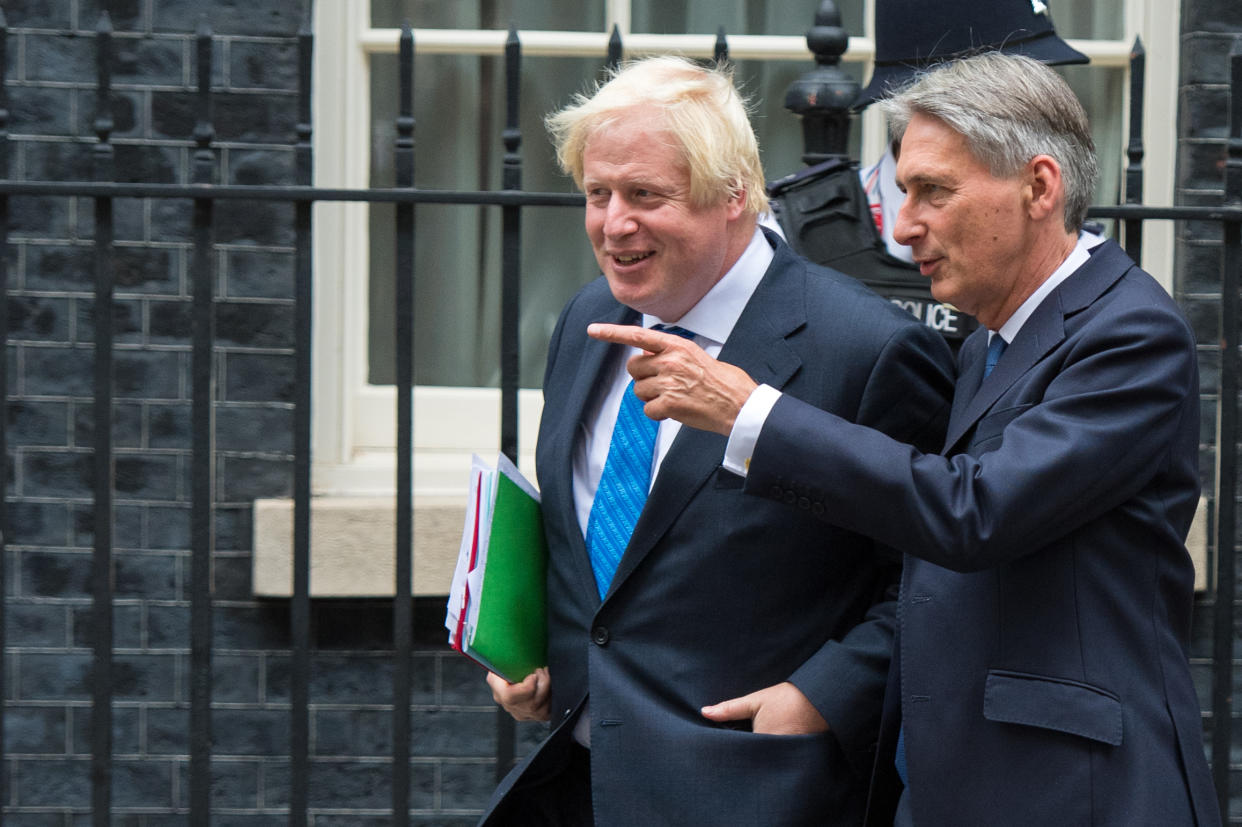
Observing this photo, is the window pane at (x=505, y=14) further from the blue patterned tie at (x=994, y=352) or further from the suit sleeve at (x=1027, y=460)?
the suit sleeve at (x=1027, y=460)

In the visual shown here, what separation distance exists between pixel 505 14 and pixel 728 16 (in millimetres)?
699

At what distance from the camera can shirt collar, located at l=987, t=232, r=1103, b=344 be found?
2033 millimetres

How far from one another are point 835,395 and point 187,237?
8.79ft

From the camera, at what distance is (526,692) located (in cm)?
251

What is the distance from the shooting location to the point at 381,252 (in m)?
4.64

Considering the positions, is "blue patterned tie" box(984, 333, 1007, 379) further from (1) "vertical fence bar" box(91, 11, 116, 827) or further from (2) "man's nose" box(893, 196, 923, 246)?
(1) "vertical fence bar" box(91, 11, 116, 827)

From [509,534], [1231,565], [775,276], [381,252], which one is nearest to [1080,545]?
[775,276]

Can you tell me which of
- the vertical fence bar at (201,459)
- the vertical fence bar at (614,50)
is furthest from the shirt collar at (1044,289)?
the vertical fence bar at (201,459)

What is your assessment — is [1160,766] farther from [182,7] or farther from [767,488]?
[182,7]

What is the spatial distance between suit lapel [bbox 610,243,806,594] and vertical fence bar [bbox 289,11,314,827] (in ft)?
3.00

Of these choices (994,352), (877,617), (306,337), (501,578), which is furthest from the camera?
(306,337)

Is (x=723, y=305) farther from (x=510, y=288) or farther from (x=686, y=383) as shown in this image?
(x=510, y=288)

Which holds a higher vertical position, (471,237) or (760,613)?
(471,237)

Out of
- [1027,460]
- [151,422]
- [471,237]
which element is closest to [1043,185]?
[1027,460]
